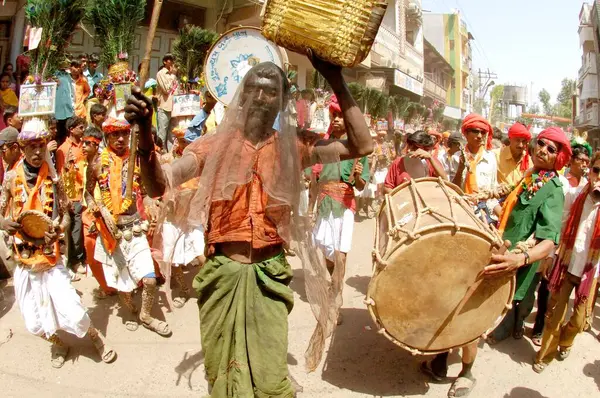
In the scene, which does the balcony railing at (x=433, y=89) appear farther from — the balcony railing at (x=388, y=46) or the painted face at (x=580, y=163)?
the painted face at (x=580, y=163)

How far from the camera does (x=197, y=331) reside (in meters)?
4.83

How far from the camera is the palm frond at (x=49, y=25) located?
6.42 meters

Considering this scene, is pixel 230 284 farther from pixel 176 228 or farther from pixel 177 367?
pixel 177 367

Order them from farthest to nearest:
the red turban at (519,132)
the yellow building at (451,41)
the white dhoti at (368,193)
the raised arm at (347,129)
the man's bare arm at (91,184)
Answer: the yellow building at (451,41) < the white dhoti at (368,193) < the red turban at (519,132) < the man's bare arm at (91,184) < the raised arm at (347,129)

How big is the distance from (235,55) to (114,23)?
3.15m

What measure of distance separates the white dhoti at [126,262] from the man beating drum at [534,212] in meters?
2.66

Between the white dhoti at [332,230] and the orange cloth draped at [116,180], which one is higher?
the orange cloth draped at [116,180]

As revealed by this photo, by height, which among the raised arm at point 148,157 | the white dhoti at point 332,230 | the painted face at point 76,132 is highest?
the painted face at point 76,132

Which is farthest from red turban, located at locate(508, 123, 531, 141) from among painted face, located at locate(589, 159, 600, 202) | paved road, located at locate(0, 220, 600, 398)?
paved road, located at locate(0, 220, 600, 398)

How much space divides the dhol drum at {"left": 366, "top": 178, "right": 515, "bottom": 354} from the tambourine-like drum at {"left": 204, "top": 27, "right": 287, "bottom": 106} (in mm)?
2591

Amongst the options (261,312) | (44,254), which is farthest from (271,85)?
(44,254)

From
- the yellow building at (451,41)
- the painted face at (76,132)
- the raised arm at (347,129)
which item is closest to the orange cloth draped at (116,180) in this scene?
the painted face at (76,132)

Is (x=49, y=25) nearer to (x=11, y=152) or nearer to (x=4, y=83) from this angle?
(x=4, y=83)

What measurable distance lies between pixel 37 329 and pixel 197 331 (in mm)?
1419
